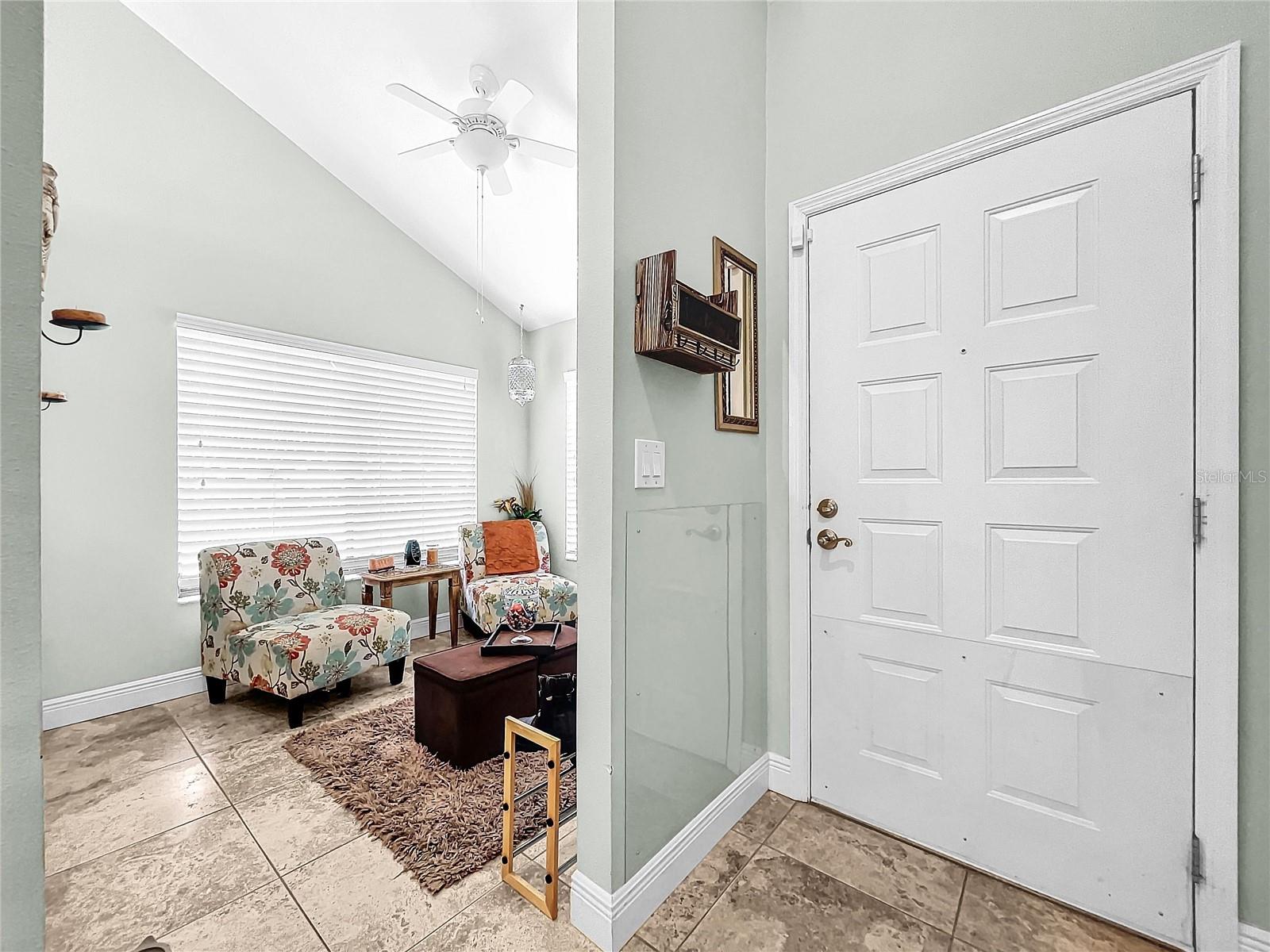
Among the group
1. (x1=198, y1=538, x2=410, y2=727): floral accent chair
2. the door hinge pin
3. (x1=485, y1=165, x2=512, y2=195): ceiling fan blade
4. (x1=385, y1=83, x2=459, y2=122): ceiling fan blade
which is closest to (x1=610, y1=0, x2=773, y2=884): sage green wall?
the door hinge pin

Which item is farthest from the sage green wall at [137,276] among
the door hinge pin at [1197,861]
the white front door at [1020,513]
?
the door hinge pin at [1197,861]

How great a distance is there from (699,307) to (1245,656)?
150 centimetres

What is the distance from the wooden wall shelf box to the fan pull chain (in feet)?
6.28

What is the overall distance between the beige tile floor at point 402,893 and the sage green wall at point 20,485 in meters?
1.16

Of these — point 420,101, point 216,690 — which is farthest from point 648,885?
point 420,101

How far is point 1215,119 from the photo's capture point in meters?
1.34

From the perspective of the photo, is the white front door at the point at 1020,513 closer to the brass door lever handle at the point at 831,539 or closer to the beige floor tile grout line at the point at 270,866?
the brass door lever handle at the point at 831,539

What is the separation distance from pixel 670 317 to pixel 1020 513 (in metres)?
1.09

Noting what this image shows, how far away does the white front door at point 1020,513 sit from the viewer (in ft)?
4.61

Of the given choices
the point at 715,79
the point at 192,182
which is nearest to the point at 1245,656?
the point at 715,79

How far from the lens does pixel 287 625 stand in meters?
2.98

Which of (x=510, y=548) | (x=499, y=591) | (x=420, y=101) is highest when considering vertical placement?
(x=420, y=101)

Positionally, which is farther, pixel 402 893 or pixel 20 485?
pixel 402 893

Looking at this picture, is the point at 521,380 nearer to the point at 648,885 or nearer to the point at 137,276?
the point at 137,276
